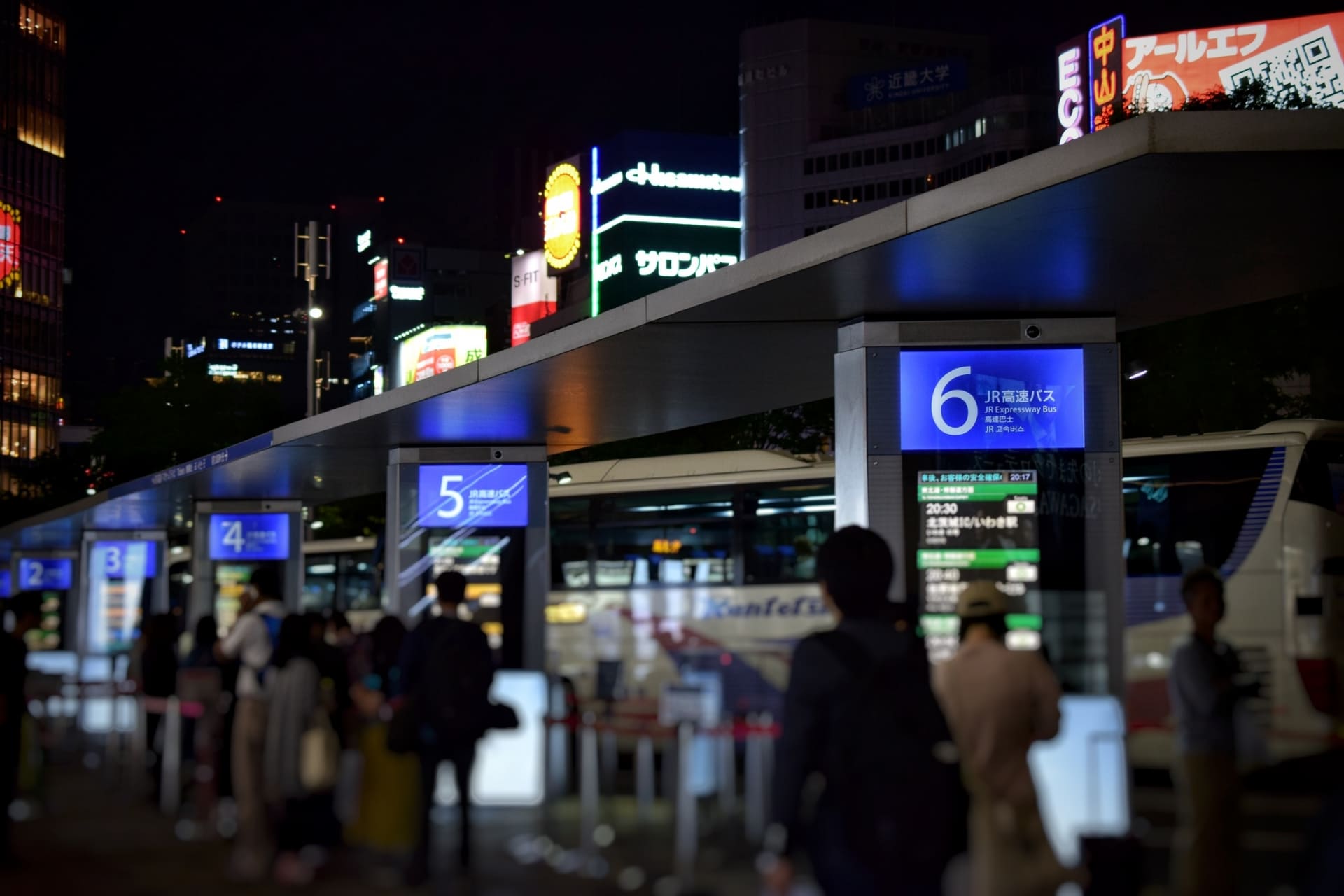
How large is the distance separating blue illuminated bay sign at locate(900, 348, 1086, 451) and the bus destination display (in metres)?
0.21

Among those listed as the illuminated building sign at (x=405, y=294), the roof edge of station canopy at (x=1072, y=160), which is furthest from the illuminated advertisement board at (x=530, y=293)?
the roof edge of station canopy at (x=1072, y=160)

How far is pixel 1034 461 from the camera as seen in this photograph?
1057cm

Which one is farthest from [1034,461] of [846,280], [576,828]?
[576,828]

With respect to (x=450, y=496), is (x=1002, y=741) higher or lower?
lower

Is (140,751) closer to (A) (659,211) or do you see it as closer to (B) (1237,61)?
(B) (1237,61)

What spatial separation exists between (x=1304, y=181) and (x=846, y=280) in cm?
279

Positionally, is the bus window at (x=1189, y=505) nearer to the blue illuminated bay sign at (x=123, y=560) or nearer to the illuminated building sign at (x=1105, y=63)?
the blue illuminated bay sign at (x=123, y=560)

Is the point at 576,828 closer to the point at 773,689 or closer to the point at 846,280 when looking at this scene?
the point at 773,689

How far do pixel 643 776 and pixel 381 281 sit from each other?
124m

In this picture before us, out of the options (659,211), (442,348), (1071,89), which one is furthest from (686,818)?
(442,348)

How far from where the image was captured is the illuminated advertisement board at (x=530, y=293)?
3452 inches

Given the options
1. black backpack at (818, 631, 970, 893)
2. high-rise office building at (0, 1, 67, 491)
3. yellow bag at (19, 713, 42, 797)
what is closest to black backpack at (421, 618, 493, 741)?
yellow bag at (19, 713, 42, 797)

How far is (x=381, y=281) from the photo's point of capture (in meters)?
131

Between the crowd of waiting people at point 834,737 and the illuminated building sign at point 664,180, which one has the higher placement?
the illuminated building sign at point 664,180
